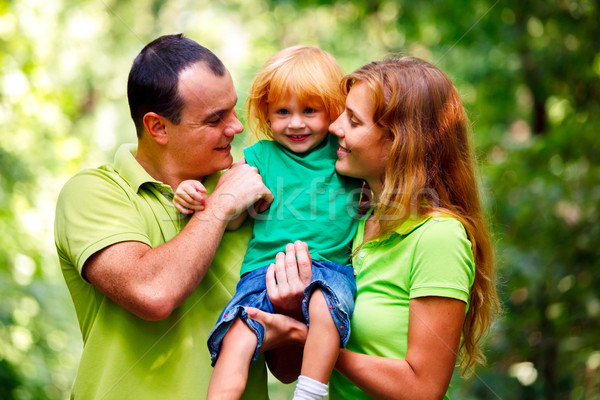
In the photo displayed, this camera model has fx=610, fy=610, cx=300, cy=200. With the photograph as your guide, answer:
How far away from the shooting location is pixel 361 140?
1.85 metres

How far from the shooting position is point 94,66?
802 cm

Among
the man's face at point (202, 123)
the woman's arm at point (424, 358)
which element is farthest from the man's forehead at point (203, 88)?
the woman's arm at point (424, 358)

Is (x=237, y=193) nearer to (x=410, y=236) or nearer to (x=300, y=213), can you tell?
(x=300, y=213)

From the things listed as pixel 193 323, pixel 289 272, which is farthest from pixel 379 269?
pixel 193 323

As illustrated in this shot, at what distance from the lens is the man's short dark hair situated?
1.98 m

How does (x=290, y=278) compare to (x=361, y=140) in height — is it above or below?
below

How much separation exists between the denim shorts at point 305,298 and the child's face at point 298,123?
44 cm

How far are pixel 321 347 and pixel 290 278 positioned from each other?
0.23 m

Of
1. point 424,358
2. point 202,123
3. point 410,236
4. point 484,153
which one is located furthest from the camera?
point 484,153

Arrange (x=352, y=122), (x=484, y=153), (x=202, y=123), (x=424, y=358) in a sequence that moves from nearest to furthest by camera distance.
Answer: (x=424, y=358), (x=352, y=122), (x=202, y=123), (x=484, y=153)

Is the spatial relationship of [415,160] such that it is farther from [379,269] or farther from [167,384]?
[167,384]

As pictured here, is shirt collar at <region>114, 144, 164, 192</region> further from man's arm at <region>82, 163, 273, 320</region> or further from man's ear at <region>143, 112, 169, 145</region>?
man's arm at <region>82, 163, 273, 320</region>

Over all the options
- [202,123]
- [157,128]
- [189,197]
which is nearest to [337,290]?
[189,197]

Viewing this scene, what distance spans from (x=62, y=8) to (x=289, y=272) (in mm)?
6872
